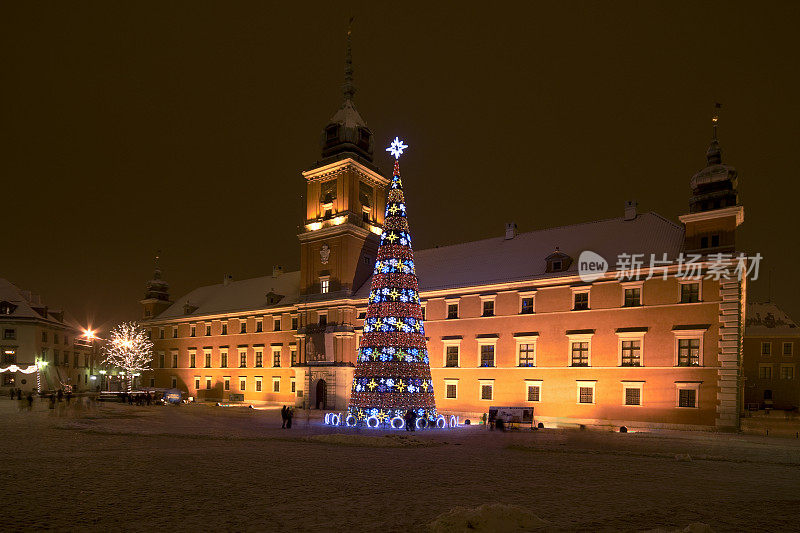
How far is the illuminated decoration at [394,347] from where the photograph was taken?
2898 cm

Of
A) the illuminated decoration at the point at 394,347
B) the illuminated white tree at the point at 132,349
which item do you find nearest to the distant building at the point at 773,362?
the illuminated decoration at the point at 394,347

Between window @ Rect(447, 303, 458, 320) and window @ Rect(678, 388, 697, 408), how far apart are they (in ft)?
51.3

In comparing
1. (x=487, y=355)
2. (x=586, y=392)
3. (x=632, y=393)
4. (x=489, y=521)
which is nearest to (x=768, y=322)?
(x=632, y=393)

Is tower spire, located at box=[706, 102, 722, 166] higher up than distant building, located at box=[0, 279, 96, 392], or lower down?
higher up

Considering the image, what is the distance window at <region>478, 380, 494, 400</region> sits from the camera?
3828 centimetres

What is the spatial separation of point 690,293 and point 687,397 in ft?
19.4

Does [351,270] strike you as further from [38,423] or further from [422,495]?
[422,495]

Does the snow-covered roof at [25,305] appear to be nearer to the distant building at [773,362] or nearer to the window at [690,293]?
the window at [690,293]

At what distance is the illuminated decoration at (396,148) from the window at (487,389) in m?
17.0

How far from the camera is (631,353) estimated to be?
33.5 meters

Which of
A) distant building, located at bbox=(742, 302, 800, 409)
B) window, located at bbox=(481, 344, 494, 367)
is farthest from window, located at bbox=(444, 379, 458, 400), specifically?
distant building, located at bbox=(742, 302, 800, 409)

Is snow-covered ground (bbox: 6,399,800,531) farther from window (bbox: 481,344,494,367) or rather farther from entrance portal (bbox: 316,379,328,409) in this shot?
entrance portal (bbox: 316,379,328,409)

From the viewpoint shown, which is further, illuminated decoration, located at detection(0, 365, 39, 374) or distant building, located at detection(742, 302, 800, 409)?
illuminated decoration, located at detection(0, 365, 39, 374)

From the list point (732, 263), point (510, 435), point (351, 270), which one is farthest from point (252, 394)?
point (732, 263)
